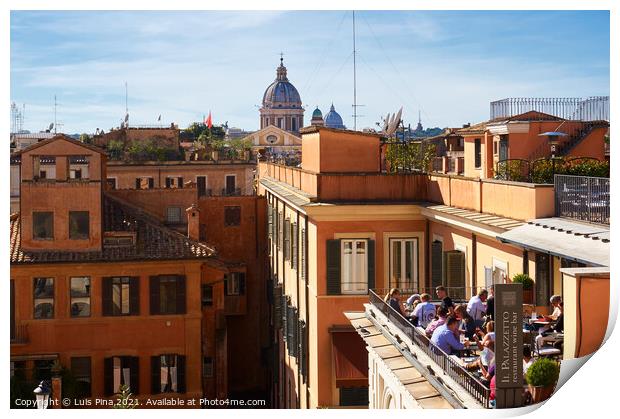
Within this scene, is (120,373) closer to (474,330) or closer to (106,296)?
(106,296)

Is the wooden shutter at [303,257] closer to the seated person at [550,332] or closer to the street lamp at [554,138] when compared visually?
the street lamp at [554,138]

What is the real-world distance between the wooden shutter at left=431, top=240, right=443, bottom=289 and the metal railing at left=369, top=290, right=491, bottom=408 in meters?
5.18

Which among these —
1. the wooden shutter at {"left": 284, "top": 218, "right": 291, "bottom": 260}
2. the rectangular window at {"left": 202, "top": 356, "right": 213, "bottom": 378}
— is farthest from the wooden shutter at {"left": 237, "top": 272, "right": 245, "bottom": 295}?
the wooden shutter at {"left": 284, "top": 218, "right": 291, "bottom": 260}

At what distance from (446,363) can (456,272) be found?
733 centimetres

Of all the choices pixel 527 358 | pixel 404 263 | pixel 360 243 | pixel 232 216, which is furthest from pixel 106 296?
pixel 527 358

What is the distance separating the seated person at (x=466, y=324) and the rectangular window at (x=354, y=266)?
7.77 metres

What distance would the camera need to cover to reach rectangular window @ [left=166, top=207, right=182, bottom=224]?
3262 centimetres

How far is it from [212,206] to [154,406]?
1179 centimetres

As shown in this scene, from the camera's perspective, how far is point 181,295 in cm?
2670

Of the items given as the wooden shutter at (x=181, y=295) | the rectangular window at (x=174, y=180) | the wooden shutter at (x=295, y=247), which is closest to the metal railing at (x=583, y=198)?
the wooden shutter at (x=295, y=247)

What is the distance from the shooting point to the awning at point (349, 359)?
829 inches

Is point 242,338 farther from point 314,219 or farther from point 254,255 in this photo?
point 314,219

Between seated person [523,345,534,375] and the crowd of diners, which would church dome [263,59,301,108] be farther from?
seated person [523,345,534,375]

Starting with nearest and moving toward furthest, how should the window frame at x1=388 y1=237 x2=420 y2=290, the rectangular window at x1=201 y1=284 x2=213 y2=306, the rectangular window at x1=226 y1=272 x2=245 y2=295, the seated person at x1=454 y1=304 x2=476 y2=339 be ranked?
the seated person at x1=454 y1=304 x2=476 y2=339
the window frame at x1=388 y1=237 x2=420 y2=290
the rectangular window at x1=201 y1=284 x2=213 y2=306
the rectangular window at x1=226 y1=272 x2=245 y2=295
